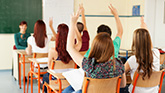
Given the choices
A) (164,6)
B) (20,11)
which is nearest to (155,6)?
(164,6)

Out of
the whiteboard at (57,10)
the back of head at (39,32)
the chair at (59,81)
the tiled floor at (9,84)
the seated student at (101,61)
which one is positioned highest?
the whiteboard at (57,10)

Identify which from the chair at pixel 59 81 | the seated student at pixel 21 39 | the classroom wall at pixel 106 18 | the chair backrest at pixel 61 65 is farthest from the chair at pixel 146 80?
the classroom wall at pixel 106 18

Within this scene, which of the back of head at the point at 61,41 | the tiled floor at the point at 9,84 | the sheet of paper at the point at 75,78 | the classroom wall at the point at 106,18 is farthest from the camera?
the classroom wall at the point at 106,18

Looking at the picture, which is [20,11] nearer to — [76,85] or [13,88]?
[13,88]

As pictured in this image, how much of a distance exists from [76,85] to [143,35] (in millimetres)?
905

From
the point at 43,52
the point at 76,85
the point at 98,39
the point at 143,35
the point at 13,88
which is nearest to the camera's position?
the point at 98,39

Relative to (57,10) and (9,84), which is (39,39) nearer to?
(9,84)

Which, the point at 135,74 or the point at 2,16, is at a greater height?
the point at 2,16

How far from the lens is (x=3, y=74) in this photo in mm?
6492

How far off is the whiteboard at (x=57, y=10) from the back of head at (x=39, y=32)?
2.76 m

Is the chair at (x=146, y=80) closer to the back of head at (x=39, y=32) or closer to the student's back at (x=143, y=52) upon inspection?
the student's back at (x=143, y=52)

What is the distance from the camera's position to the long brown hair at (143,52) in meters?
2.65

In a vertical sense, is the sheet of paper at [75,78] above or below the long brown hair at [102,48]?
below

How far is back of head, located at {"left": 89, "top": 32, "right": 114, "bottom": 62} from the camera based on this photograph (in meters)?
2.15
